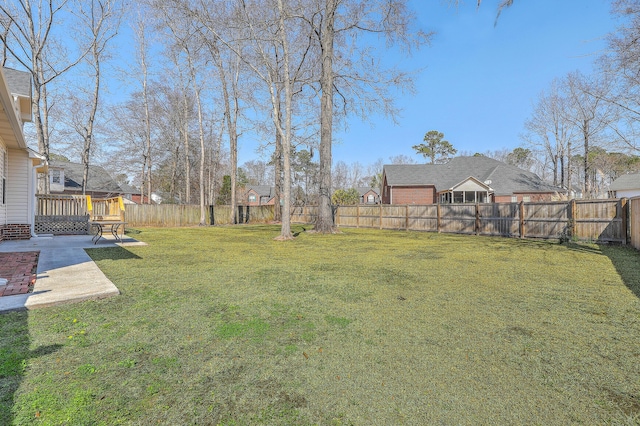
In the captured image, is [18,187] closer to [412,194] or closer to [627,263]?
[627,263]

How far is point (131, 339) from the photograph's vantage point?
2.36m

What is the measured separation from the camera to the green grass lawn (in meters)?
1.57

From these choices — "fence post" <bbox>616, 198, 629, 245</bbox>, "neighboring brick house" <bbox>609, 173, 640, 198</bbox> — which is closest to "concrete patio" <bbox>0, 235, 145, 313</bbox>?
"fence post" <bbox>616, 198, 629, 245</bbox>

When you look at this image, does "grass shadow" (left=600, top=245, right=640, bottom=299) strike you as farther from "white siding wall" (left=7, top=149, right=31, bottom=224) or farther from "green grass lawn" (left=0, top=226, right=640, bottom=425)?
"white siding wall" (left=7, top=149, right=31, bottom=224)

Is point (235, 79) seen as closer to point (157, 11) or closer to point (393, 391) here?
point (157, 11)

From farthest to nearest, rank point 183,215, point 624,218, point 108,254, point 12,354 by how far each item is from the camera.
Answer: point 183,215 → point 624,218 → point 108,254 → point 12,354

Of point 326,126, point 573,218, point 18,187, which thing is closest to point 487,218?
point 573,218

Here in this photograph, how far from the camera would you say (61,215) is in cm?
1104

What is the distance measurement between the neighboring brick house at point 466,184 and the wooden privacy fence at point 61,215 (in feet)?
70.0

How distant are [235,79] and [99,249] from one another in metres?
16.8

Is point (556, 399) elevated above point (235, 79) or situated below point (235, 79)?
below

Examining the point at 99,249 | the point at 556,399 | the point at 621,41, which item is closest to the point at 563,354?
the point at 556,399

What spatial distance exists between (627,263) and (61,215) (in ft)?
54.1

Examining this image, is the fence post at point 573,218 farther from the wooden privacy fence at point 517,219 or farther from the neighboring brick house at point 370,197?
the neighboring brick house at point 370,197
